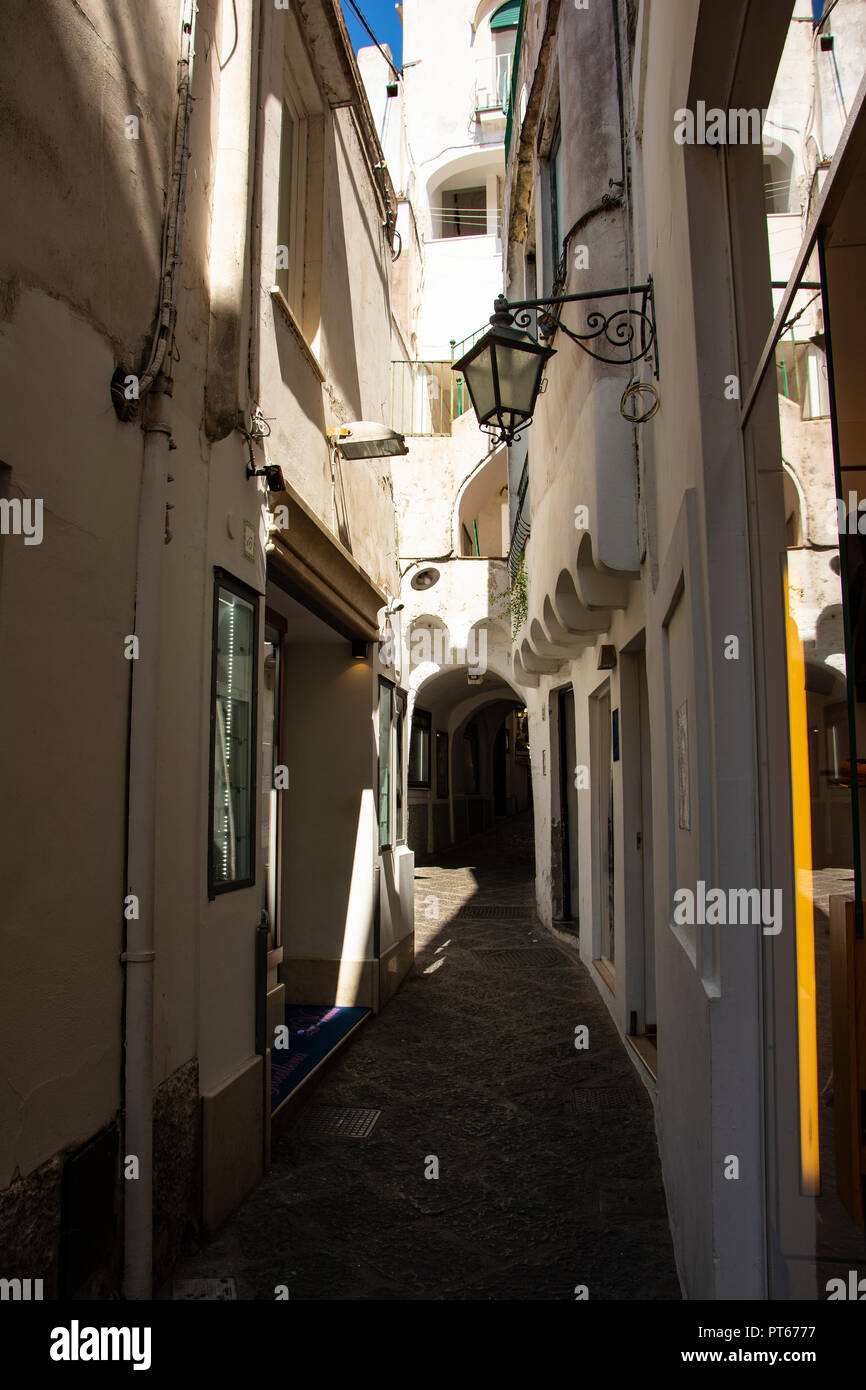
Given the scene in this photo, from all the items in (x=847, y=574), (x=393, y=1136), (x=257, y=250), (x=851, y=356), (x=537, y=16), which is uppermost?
(x=537, y=16)

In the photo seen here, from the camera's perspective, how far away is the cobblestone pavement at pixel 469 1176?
11.3 feet

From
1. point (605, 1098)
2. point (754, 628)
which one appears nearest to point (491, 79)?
point (605, 1098)

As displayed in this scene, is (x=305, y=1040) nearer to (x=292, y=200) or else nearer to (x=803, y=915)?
(x=803, y=915)

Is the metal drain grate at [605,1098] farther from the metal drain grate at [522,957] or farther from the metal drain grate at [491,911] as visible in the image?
the metal drain grate at [491,911]

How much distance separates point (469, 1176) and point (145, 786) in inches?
98.8

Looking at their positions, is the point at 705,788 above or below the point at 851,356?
below

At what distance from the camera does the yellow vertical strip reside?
82.7 inches

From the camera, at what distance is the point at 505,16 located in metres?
24.8

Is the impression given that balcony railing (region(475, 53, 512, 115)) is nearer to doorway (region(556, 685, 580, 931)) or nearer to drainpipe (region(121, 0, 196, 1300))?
doorway (region(556, 685, 580, 931))

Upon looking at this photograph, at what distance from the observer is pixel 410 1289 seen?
334cm

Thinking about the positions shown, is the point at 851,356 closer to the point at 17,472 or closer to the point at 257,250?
the point at 17,472
